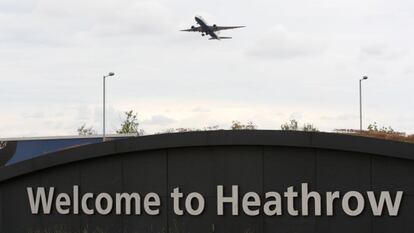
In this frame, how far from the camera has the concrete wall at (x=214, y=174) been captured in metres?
13.6

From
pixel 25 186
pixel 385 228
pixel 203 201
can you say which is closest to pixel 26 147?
pixel 25 186

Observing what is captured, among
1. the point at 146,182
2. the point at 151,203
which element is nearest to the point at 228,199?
the point at 151,203

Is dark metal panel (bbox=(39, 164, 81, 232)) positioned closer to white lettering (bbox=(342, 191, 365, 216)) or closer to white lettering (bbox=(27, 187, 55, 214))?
white lettering (bbox=(27, 187, 55, 214))

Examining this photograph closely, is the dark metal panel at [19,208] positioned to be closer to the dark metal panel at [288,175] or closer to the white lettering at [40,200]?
the white lettering at [40,200]

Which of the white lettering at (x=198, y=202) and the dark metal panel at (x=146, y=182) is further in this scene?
the dark metal panel at (x=146, y=182)

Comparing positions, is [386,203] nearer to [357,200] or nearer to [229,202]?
[357,200]

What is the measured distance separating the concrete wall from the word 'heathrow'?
0.37ft

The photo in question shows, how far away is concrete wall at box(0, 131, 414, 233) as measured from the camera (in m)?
13.6

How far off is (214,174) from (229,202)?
648 mm

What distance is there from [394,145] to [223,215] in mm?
3680

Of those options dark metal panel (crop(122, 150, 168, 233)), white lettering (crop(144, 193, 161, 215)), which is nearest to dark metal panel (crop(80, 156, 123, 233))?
dark metal panel (crop(122, 150, 168, 233))

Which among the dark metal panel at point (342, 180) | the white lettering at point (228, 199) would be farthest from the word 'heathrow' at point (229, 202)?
the dark metal panel at point (342, 180)

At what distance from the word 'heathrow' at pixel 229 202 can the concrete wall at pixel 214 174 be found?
0.11 meters

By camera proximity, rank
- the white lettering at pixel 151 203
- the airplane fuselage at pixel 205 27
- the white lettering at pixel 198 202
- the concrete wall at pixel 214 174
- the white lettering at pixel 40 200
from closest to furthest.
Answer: the concrete wall at pixel 214 174, the white lettering at pixel 198 202, the white lettering at pixel 151 203, the white lettering at pixel 40 200, the airplane fuselage at pixel 205 27
